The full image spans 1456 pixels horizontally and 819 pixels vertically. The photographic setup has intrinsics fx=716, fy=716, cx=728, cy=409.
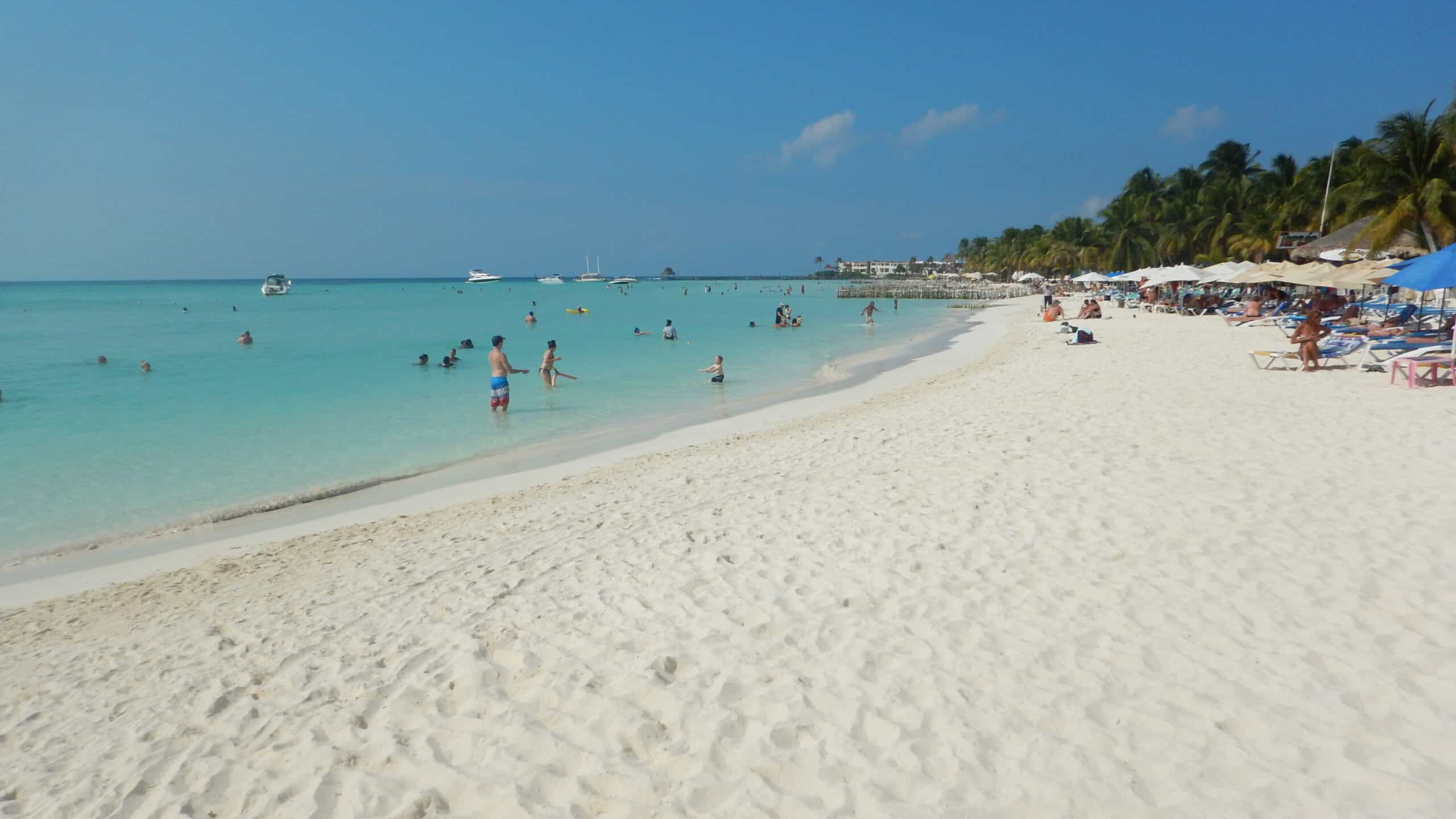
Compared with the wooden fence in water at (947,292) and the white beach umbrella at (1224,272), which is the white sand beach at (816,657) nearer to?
the white beach umbrella at (1224,272)

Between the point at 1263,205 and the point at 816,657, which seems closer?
the point at 816,657

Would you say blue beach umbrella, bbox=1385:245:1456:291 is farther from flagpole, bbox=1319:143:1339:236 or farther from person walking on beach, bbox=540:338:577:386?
flagpole, bbox=1319:143:1339:236

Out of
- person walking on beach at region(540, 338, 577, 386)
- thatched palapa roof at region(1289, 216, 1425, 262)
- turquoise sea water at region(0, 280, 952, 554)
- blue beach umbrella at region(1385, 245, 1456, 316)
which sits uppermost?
thatched palapa roof at region(1289, 216, 1425, 262)

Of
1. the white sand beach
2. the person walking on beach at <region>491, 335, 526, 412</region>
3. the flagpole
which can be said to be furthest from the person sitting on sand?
the flagpole

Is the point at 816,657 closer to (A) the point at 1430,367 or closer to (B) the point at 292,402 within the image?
(A) the point at 1430,367

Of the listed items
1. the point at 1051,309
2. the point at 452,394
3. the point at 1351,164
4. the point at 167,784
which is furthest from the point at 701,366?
the point at 1351,164

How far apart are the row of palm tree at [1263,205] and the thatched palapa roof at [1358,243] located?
19cm

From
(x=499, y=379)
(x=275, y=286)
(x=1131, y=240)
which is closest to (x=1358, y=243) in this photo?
(x=499, y=379)

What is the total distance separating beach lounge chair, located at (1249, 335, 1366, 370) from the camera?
480 inches

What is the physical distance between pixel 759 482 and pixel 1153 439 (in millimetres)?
4273

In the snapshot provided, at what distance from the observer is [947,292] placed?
243 ft

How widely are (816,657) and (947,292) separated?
74.9 m

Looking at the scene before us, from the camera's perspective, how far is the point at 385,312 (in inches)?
2234

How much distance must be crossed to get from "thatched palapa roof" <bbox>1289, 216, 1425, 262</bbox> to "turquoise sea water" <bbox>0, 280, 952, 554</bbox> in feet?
48.1
